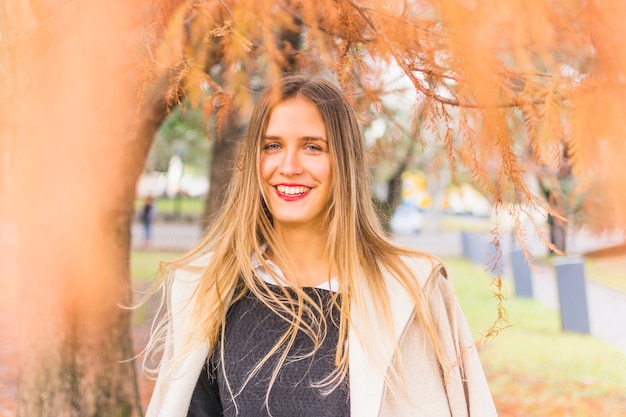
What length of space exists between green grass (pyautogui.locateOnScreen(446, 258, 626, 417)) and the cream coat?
8.83 feet

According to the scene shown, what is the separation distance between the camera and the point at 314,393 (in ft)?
7.29

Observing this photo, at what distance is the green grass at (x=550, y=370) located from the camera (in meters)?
6.50

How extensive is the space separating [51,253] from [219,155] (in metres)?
5.64

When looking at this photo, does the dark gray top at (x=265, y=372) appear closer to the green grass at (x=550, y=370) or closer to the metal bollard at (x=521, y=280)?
the green grass at (x=550, y=370)

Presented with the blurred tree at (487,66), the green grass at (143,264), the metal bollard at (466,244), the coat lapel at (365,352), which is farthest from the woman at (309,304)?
the metal bollard at (466,244)

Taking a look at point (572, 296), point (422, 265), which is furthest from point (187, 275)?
point (572, 296)

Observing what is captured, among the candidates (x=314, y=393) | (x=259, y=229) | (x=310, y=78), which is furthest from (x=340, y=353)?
(x=310, y=78)

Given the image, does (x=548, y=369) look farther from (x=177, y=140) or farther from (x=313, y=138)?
Answer: (x=177, y=140)

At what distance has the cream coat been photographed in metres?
2.15

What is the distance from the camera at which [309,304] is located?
8.03 ft

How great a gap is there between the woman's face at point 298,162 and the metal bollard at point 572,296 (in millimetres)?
7584

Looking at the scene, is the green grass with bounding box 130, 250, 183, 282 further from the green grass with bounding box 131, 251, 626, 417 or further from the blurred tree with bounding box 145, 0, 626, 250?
the blurred tree with bounding box 145, 0, 626, 250

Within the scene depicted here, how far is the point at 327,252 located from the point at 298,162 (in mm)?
390

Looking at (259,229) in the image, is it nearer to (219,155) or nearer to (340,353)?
(340,353)
